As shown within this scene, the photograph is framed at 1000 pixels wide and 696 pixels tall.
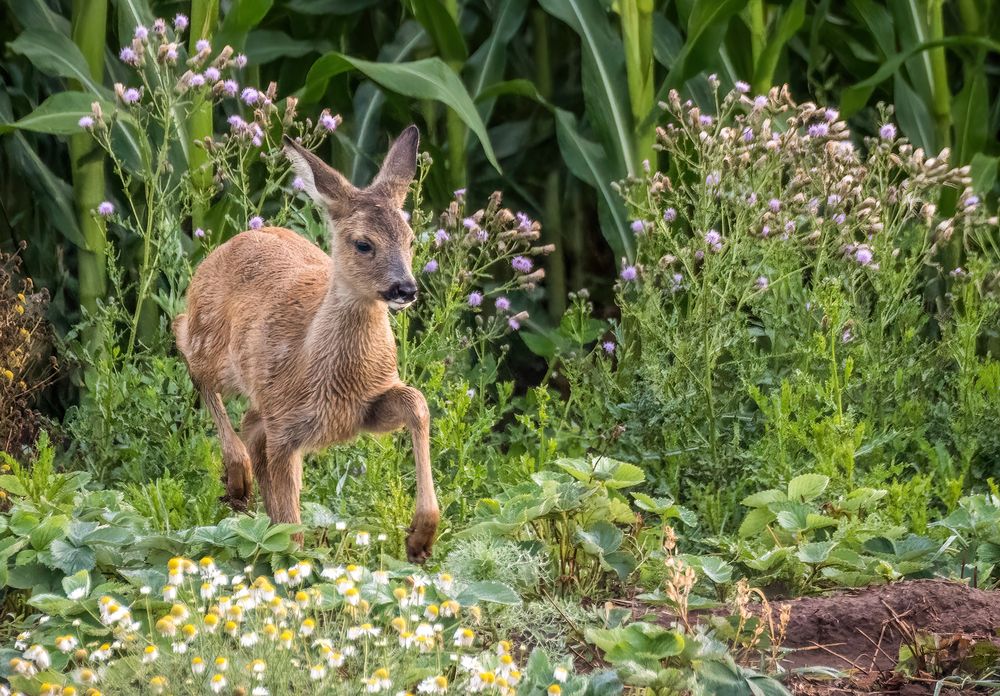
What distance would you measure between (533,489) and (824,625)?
136 cm

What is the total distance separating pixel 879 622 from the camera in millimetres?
4391

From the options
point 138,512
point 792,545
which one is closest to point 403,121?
point 138,512

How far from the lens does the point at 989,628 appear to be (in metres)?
4.31

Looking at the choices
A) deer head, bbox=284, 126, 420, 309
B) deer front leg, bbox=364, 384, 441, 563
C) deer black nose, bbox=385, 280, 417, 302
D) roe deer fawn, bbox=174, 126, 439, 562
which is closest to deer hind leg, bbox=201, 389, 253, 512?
roe deer fawn, bbox=174, 126, 439, 562

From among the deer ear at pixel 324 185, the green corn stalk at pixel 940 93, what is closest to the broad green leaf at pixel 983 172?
the green corn stalk at pixel 940 93

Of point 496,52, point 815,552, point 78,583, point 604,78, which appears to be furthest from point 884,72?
point 78,583

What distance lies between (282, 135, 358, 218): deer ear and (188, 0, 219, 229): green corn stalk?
1.77m

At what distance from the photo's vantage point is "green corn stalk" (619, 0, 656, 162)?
7605mm

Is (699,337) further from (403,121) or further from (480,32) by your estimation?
(480,32)

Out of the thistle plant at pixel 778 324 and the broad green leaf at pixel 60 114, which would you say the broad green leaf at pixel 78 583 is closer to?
the thistle plant at pixel 778 324

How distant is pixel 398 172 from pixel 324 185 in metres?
0.28

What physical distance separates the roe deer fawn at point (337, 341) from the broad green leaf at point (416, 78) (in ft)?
5.93

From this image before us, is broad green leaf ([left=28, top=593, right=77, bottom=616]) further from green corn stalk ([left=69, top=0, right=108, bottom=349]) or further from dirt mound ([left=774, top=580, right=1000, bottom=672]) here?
green corn stalk ([left=69, top=0, right=108, bottom=349])

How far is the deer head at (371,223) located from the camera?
4.89 meters
